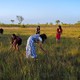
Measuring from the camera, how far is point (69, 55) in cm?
1249

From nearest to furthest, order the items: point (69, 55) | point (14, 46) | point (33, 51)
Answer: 1. point (33, 51)
2. point (69, 55)
3. point (14, 46)

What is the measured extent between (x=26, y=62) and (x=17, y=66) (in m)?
0.58

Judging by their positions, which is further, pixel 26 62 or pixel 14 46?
pixel 14 46

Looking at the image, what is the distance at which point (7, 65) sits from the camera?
31.7 feet

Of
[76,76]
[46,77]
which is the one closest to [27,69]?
[46,77]

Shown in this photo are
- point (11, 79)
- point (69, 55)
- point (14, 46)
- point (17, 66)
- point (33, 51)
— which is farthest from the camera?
point (14, 46)

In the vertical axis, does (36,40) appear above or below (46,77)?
above

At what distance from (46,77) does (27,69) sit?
67cm

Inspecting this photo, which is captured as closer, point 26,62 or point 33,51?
point 26,62

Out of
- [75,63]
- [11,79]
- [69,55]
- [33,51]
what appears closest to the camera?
[11,79]

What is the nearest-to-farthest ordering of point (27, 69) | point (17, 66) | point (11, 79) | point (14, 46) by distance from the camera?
1. point (11, 79)
2. point (27, 69)
3. point (17, 66)
4. point (14, 46)

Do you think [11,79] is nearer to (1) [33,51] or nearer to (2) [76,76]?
(2) [76,76]

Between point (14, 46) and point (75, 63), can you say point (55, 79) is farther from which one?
point (14, 46)

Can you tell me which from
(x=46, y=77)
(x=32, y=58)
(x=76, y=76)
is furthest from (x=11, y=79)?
(x=32, y=58)
